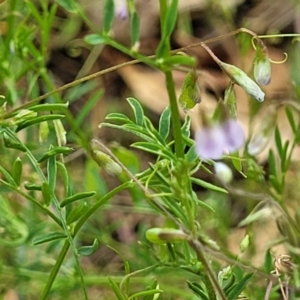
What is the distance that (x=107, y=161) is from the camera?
0.76m

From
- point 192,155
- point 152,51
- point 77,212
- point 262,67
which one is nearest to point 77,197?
point 77,212

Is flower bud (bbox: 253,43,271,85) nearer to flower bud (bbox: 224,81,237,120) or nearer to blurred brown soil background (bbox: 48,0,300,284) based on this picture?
flower bud (bbox: 224,81,237,120)

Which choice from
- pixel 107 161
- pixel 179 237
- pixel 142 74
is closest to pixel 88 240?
pixel 142 74

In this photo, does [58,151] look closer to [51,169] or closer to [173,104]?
[51,169]

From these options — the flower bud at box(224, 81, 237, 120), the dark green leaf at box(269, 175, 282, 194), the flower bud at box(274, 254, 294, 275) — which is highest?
the flower bud at box(224, 81, 237, 120)

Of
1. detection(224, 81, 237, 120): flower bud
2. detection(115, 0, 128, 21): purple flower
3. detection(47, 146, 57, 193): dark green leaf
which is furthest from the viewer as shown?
detection(115, 0, 128, 21): purple flower

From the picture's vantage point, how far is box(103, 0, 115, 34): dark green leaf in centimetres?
72

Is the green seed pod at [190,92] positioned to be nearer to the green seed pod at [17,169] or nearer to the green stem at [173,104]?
the green stem at [173,104]

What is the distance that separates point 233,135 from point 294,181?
2.83 ft

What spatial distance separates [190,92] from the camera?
28.5 inches

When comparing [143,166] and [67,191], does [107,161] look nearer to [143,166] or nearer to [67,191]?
[67,191]

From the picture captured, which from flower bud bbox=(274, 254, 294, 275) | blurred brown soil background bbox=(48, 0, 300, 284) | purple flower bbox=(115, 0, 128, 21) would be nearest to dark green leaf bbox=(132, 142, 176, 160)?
flower bud bbox=(274, 254, 294, 275)

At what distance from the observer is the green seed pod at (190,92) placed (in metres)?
0.72

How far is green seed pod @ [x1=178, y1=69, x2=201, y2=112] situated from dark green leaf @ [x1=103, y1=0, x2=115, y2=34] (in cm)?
9
